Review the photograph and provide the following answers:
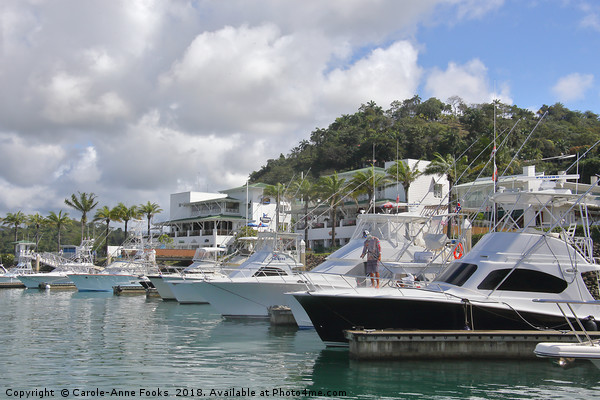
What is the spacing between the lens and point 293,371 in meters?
16.1

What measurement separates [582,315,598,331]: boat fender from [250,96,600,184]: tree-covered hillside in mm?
38481

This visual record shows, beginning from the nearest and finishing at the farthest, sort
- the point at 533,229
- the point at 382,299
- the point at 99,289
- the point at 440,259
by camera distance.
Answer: the point at 382,299 < the point at 533,229 < the point at 440,259 < the point at 99,289

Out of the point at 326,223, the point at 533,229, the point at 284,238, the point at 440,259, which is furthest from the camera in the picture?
the point at 326,223

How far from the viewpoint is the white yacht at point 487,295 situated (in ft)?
56.2

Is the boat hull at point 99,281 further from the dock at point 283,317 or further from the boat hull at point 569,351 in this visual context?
the boat hull at point 569,351

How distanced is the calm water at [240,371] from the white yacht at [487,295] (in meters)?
1.21

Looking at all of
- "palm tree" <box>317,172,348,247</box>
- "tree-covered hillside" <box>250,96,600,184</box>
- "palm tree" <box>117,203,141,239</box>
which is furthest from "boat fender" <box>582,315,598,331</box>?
"palm tree" <box>117,203,141,239</box>

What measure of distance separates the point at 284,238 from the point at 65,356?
1712cm

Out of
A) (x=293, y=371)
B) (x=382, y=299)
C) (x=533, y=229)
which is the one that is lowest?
(x=293, y=371)

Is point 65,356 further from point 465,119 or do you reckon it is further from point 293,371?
point 465,119

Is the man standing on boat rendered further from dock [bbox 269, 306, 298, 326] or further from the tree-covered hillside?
the tree-covered hillside

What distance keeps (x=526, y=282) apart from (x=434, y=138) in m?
74.9

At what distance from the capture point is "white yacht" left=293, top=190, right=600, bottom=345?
17.1 m

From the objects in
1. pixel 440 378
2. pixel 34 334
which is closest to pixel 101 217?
pixel 34 334
